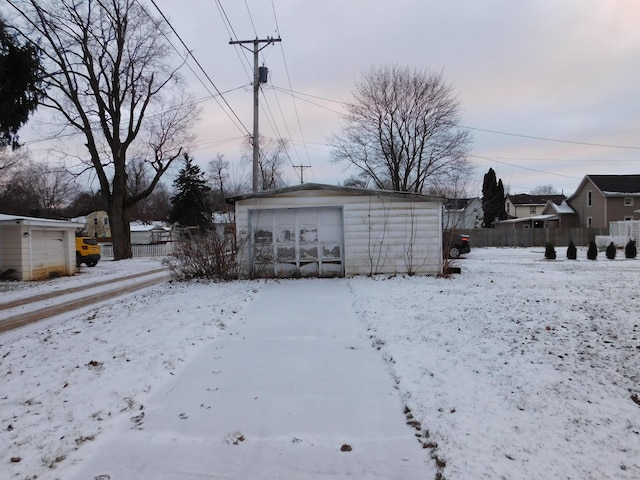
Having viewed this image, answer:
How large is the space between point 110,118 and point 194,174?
606 inches

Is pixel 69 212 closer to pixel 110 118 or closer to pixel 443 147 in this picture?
pixel 110 118

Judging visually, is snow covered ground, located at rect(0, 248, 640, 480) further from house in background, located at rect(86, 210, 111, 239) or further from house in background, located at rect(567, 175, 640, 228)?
house in background, located at rect(86, 210, 111, 239)

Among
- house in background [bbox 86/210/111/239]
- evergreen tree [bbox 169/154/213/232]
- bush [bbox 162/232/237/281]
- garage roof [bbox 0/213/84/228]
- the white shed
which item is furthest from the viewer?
house in background [bbox 86/210/111/239]

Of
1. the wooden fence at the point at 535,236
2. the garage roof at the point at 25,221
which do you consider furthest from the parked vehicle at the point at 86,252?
the wooden fence at the point at 535,236

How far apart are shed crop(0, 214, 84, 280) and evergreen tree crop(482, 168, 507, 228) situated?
45860mm

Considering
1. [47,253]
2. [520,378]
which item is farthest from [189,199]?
[520,378]

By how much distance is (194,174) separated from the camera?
39.6 meters

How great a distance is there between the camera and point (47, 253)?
52.5 ft

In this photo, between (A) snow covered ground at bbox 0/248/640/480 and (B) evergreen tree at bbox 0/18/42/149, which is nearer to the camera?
(A) snow covered ground at bbox 0/248/640/480

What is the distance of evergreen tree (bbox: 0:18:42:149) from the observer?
8.26 metres

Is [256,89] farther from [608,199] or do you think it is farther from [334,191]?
[608,199]

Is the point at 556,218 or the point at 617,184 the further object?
the point at 556,218

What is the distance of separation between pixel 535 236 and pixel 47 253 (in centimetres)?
3291

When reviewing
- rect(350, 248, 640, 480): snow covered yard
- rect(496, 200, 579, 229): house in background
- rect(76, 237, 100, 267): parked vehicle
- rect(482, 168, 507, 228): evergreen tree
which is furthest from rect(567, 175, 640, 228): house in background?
rect(76, 237, 100, 267): parked vehicle
